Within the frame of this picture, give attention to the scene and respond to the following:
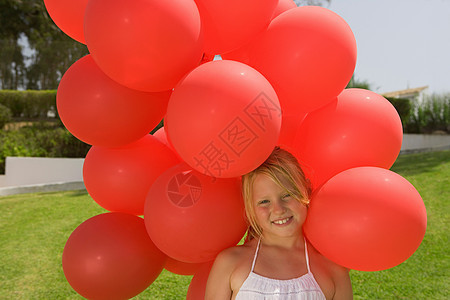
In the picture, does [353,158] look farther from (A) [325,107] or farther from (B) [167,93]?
(B) [167,93]

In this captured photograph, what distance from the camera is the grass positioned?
3.76 metres

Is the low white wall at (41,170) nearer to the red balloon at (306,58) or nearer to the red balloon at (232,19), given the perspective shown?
the red balloon at (232,19)

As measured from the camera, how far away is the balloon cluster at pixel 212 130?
59.7 inches

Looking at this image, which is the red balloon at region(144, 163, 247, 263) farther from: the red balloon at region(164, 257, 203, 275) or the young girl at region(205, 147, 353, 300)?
the red balloon at region(164, 257, 203, 275)

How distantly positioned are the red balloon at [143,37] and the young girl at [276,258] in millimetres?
589

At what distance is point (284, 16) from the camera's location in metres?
1.85

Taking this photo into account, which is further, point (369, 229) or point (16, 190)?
point (16, 190)

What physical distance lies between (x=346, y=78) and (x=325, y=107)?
19 cm

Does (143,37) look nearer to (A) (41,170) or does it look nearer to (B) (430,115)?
(A) (41,170)

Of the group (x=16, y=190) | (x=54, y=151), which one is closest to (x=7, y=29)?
(x=54, y=151)

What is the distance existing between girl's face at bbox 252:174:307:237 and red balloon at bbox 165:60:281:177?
23cm

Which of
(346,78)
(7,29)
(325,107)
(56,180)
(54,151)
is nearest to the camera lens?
(346,78)

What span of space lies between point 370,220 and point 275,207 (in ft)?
1.28

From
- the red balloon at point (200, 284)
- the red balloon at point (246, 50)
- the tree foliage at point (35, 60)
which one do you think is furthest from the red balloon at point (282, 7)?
the tree foliage at point (35, 60)
